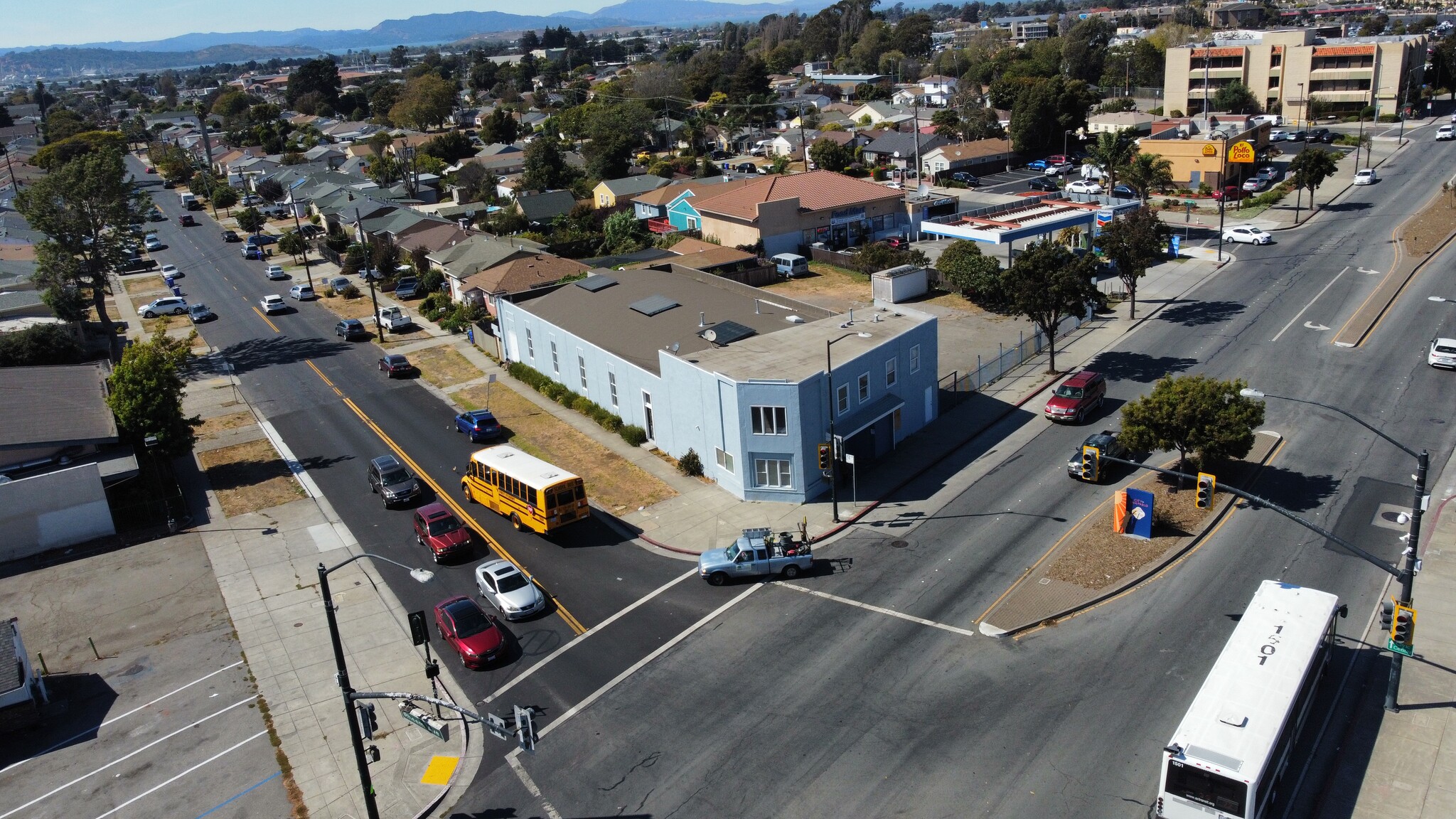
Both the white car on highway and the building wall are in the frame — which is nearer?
the building wall

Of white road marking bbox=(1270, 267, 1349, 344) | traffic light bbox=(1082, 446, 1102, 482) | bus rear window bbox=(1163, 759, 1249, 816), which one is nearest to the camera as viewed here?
bus rear window bbox=(1163, 759, 1249, 816)

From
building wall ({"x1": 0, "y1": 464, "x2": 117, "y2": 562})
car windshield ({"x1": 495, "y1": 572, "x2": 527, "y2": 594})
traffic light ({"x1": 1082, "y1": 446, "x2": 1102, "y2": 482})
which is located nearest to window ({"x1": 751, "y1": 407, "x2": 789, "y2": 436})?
car windshield ({"x1": 495, "y1": 572, "x2": 527, "y2": 594})

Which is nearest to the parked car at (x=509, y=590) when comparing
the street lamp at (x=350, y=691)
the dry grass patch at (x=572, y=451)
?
the dry grass patch at (x=572, y=451)

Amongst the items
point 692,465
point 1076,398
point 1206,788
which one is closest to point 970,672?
point 1206,788

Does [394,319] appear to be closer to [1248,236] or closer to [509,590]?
[509,590]

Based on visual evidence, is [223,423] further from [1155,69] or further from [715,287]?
[1155,69]

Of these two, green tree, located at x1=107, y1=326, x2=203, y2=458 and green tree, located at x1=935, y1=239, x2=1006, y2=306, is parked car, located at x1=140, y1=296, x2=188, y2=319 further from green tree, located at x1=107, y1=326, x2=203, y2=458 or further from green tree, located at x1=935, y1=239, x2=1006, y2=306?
green tree, located at x1=935, y1=239, x2=1006, y2=306
